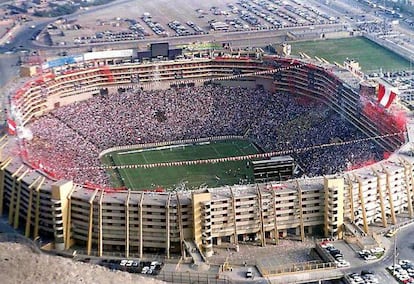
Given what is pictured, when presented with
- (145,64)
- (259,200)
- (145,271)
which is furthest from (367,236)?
(145,64)

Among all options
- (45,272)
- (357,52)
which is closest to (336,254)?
(45,272)

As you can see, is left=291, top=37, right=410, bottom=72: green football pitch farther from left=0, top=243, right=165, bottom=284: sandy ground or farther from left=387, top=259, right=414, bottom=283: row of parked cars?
left=0, top=243, right=165, bottom=284: sandy ground

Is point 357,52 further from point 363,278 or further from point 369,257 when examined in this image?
point 363,278

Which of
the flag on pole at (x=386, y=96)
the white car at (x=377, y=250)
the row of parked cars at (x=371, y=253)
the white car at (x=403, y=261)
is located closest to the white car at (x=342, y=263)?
the row of parked cars at (x=371, y=253)

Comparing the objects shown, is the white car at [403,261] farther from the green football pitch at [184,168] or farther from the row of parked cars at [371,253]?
Answer: the green football pitch at [184,168]

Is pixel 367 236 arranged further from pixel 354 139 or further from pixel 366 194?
pixel 354 139

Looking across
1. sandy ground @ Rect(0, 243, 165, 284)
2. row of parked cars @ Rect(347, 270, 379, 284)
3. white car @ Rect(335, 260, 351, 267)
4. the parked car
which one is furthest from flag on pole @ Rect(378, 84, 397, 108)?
sandy ground @ Rect(0, 243, 165, 284)
